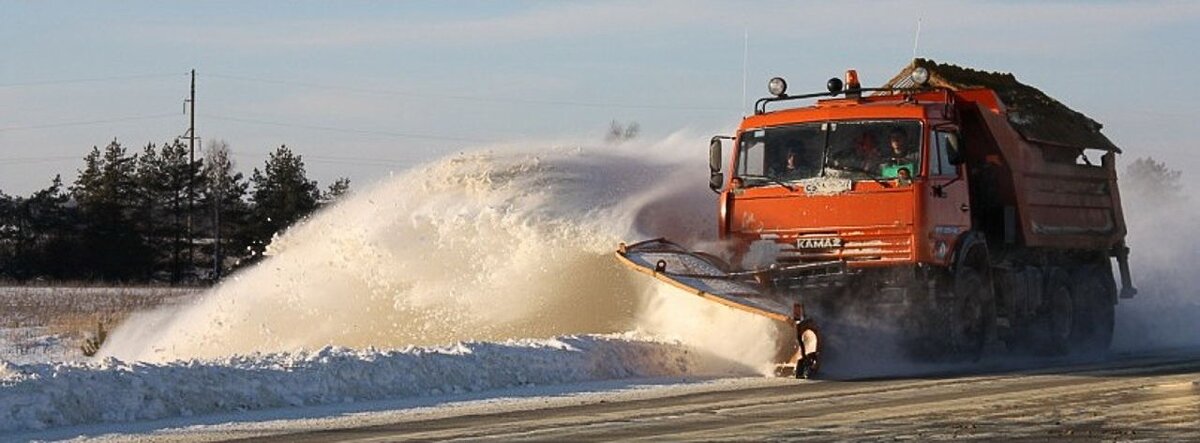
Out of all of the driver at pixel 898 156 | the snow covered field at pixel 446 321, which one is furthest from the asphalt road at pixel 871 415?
the driver at pixel 898 156

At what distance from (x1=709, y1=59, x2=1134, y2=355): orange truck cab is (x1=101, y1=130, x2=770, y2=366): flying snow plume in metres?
1.58

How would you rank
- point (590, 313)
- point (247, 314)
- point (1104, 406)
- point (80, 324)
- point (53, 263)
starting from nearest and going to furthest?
point (1104, 406) → point (590, 313) → point (247, 314) → point (80, 324) → point (53, 263)

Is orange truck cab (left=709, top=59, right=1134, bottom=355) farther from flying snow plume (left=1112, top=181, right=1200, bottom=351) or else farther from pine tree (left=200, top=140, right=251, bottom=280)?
pine tree (left=200, top=140, right=251, bottom=280)

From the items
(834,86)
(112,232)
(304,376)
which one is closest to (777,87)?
(834,86)

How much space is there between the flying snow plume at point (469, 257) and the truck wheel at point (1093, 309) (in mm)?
4614

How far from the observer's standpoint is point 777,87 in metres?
18.7

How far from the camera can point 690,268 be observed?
16.9 m

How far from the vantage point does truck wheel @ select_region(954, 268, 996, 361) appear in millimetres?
17672

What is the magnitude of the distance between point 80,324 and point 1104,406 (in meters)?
22.5

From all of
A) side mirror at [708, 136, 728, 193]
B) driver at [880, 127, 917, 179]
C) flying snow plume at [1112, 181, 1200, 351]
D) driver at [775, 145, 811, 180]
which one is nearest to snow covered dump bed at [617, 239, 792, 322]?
side mirror at [708, 136, 728, 193]

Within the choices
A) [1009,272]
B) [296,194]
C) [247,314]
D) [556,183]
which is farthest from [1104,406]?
[296,194]

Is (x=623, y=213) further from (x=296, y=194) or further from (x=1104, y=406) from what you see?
(x=296, y=194)

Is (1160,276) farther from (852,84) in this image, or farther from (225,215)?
(225,215)

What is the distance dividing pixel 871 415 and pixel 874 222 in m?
5.34
